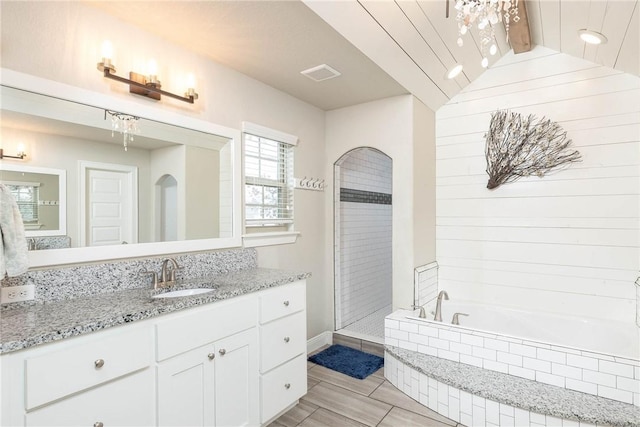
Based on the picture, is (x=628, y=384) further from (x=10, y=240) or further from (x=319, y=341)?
(x=10, y=240)

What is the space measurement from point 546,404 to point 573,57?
2.81 m

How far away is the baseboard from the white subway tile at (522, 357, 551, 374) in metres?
1.80

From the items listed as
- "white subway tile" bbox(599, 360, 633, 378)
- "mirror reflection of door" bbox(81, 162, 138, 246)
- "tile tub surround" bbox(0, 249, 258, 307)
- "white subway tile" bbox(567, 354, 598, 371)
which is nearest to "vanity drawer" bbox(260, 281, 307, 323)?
"tile tub surround" bbox(0, 249, 258, 307)

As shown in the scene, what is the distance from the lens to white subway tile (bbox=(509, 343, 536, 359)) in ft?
7.60

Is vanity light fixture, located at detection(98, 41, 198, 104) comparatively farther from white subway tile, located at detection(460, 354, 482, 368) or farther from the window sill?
white subway tile, located at detection(460, 354, 482, 368)

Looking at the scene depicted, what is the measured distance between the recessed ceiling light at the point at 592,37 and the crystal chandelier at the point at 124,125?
315 centimetres

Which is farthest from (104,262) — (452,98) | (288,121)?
(452,98)

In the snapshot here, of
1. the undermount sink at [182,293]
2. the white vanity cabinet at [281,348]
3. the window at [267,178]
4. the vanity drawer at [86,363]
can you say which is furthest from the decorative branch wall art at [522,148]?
the vanity drawer at [86,363]

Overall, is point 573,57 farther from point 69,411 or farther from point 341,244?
point 69,411

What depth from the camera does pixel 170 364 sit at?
5.40 feet

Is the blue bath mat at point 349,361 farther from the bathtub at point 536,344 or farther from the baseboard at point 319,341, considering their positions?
the bathtub at point 536,344

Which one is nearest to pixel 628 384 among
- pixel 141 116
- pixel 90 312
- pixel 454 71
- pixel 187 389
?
pixel 187 389

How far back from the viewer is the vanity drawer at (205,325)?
5.37 feet

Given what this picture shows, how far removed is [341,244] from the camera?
3.78 meters
